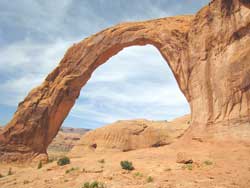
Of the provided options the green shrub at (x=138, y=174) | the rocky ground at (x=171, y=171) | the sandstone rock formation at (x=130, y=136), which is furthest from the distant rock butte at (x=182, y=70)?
the sandstone rock formation at (x=130, y=136)

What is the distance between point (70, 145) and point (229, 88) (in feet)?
284

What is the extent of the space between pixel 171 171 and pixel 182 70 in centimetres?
932

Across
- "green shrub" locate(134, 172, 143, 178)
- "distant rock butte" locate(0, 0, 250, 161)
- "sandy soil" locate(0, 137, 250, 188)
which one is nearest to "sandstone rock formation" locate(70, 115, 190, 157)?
"distant rock butte" locate(0, 0, 250, 161)

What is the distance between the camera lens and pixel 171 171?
35.9 feet

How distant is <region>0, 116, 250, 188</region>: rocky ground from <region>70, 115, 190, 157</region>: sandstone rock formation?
97.8ft

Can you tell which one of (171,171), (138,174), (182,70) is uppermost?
(182,70)

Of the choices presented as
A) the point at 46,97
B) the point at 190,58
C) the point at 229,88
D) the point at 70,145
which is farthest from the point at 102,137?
the point at 70,145

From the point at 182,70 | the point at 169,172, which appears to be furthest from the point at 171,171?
the point at 182,70

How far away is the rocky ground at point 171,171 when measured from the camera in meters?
9.39

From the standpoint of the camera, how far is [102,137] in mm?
47531

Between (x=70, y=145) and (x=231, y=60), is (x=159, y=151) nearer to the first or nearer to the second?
(x=231, y=60)

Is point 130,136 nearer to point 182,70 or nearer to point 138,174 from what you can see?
point 182,70

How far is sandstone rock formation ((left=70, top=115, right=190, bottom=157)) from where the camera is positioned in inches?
1767

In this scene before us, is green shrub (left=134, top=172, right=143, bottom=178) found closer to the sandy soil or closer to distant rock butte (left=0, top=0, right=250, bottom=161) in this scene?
the sandy soil
